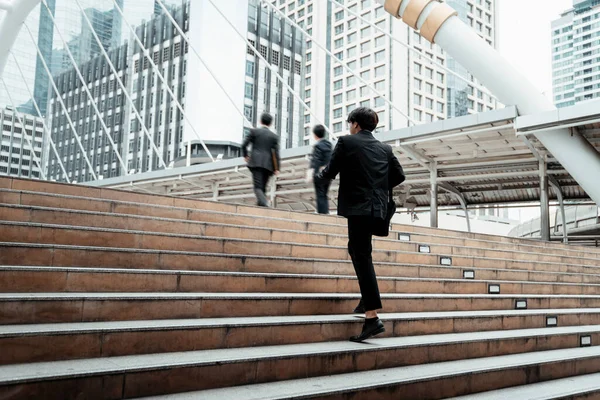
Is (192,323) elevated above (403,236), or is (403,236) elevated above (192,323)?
(403,236)

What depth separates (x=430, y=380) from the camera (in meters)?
3.28

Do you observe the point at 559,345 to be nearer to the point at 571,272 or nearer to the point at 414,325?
the point at 414,325

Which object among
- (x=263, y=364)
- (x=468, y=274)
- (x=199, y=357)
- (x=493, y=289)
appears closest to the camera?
(x=199, y=357)

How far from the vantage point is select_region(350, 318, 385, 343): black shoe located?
3600mm

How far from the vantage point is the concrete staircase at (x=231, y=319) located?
2.65 metres

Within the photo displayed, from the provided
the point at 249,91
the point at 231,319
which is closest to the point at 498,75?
the point at 231,319

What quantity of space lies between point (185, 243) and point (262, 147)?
320cm

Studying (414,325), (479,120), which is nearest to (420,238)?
(414,325)

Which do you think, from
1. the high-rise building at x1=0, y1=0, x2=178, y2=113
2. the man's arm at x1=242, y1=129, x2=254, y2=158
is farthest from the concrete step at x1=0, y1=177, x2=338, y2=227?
the high-rise building at x1=0, y1=0, x2=178, y2=113

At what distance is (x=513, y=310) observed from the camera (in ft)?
18.0

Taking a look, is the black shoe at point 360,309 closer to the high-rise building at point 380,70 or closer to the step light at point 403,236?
the step light at point 403,236

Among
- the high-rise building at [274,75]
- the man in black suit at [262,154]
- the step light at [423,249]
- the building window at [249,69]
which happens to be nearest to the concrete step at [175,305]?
the step light at [423,249]

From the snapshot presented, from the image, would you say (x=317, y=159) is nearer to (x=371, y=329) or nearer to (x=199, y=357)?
(x=371, y=329)

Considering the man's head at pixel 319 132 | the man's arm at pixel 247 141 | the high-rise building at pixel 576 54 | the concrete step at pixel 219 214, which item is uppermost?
the high-rise building at pixel 576 54
